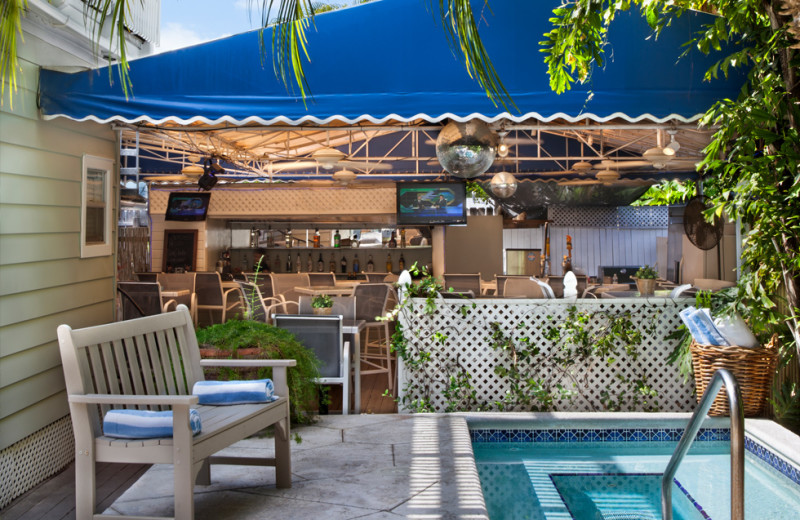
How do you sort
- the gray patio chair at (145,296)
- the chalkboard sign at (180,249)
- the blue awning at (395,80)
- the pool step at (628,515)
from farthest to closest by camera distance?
the chalkboard sign at (180,249), the gray patio chair at (145,296), the blue awning at (395,80), the pool step at (628,515)

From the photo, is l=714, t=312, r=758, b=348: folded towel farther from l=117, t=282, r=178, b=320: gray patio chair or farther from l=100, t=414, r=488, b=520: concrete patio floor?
l=117, t=282, r=178, b=320: gray patio chair

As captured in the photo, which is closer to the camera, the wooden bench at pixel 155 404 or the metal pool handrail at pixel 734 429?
the metal pool handrail at pixel 734 429

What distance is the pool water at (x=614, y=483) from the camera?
3.68 meters

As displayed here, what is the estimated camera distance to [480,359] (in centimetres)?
495

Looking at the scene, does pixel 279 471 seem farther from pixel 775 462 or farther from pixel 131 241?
pixel 131 241

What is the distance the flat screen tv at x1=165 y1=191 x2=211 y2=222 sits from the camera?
1179cm

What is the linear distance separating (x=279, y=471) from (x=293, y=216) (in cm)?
933

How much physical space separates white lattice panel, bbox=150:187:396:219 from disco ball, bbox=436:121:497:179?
721cm

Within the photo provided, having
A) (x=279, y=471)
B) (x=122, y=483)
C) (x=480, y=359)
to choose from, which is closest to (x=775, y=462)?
(x=480, y=359)

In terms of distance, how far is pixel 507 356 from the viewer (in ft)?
16.3

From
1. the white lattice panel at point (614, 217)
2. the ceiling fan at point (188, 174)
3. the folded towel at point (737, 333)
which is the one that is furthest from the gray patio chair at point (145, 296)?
the white lattice panel at point (614, 217)

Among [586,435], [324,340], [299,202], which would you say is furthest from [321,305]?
[299,202]

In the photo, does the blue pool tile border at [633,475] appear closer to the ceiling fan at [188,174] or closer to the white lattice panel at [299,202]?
the ceiling fan at [188,174]

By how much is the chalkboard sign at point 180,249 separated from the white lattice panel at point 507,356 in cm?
816
